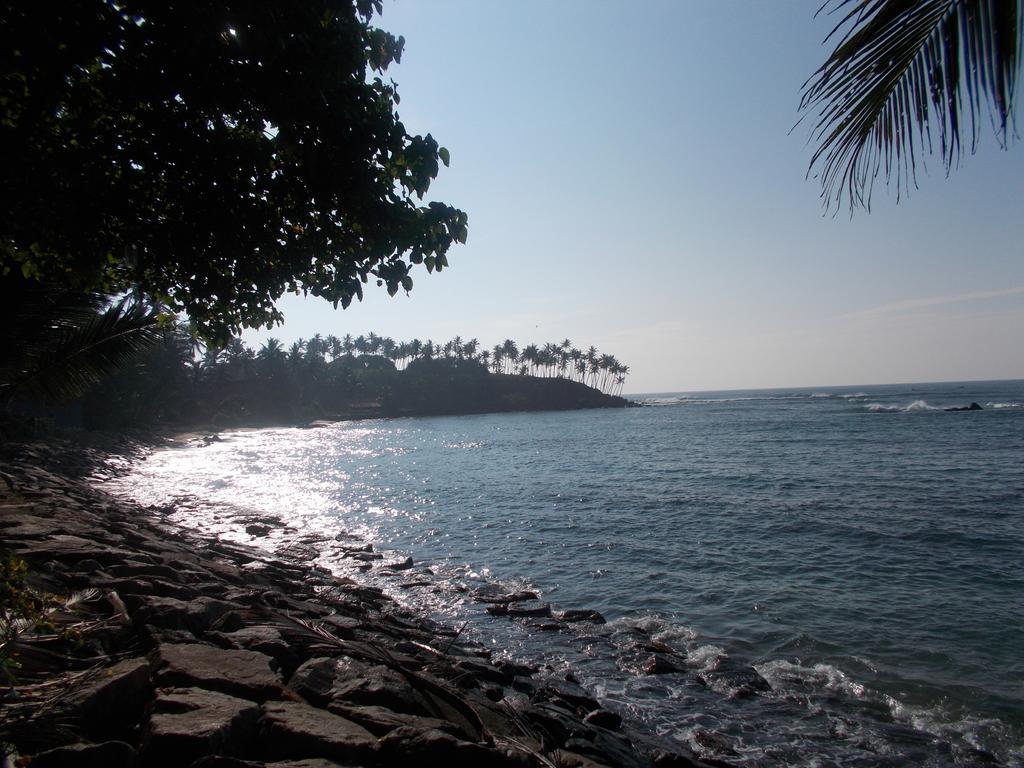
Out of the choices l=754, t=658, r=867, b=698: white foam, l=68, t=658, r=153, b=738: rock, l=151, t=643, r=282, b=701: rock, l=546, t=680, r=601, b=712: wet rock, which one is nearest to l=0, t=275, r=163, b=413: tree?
l=151, t=643, r=282, b=701: rock

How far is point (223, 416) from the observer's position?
87.4 metres

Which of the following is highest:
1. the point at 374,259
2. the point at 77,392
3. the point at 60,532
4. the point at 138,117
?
the point at 138,117

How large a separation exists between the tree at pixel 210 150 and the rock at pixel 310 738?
3782 mm

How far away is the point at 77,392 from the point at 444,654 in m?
8.39

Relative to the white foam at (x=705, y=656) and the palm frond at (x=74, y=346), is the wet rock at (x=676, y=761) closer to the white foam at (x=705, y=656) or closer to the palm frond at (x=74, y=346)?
the white foam at (x=705, y=656)

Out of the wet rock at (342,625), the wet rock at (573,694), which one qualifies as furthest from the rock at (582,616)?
the wet rock at (342,625)

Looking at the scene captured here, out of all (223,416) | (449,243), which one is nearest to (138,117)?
(449,243)

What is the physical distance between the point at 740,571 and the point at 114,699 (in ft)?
46.1

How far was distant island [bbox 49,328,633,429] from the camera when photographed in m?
60.8

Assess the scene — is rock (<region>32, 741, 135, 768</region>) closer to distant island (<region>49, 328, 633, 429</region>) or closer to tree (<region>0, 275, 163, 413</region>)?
tree (<region>0, 275, 163, 413</region>)

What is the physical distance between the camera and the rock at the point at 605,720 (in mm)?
7395

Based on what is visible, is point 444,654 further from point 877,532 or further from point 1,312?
point 877,532

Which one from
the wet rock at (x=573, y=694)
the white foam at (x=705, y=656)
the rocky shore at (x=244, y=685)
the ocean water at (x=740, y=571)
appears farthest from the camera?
the white foam at (x=705, y=656)

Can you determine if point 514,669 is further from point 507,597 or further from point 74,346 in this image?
point 74,346
